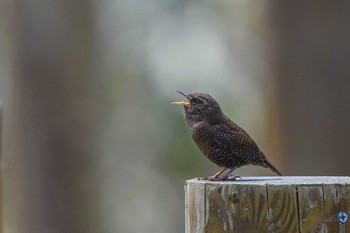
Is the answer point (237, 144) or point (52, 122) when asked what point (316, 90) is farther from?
point (237, 144)

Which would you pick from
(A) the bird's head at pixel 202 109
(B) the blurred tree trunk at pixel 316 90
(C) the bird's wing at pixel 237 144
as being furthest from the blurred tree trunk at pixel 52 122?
(C) the bird's wing at pixel 237 144

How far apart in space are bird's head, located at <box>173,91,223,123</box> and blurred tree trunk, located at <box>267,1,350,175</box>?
14.0 ft

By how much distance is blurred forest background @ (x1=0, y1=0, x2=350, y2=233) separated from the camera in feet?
32.3

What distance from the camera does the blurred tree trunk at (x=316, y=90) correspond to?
960cm

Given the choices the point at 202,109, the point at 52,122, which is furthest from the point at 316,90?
the point at 202,109

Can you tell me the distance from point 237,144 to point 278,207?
5.13 feet

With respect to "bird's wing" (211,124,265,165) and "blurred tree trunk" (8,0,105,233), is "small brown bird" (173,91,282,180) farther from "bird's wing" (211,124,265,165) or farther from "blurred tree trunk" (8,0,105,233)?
"blurred tree trunk" (8,0,105,233)

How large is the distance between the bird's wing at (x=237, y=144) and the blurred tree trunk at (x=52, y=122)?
24.0ft

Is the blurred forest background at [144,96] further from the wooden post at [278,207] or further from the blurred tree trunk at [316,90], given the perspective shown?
the wooden post at [278,207]

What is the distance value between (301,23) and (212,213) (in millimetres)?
6432

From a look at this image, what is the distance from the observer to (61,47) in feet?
42.4

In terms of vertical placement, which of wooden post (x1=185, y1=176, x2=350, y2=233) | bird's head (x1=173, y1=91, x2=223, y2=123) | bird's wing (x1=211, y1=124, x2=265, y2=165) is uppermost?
bird's head (x1=173, y1=91, x2=223, y2=123)

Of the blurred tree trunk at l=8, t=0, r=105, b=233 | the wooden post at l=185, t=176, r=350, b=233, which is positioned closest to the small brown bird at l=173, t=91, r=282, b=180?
the wooden post at l=185, t=176, r=350, b=233

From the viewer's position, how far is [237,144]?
5.27 m
